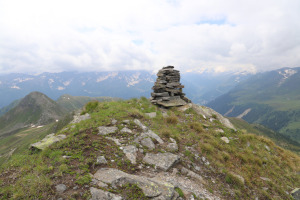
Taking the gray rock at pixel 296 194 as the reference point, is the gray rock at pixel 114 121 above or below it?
above

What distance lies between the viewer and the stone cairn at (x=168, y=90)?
21.8 metres

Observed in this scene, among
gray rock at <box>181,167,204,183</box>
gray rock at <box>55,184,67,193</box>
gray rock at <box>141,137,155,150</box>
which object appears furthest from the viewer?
gray rock at <box>141,137,155,150</box>

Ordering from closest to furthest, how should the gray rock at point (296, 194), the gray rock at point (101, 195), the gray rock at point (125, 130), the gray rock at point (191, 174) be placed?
1. the gray rock at point (101, 195)
2. the gray rock at point (191, 174)
3. the gray rock at point (296, 194)
4. the gray rock at point (125, 130)

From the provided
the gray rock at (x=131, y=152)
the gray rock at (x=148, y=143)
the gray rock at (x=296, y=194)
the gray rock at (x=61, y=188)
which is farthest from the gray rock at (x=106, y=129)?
the gray rock at (x=296, y=194)

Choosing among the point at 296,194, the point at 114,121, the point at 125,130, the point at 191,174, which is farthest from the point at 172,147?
the point at 296,194

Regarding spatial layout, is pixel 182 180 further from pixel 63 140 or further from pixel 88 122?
pixel 88 122

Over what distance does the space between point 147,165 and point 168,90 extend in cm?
1560

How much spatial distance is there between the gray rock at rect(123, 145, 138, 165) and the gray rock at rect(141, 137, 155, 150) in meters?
1.04

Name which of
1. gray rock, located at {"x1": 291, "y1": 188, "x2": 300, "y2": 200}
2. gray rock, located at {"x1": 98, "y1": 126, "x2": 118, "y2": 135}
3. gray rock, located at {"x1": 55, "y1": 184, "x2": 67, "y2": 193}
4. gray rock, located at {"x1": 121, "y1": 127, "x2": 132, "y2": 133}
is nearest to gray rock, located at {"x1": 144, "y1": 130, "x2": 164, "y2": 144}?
gray rock, located at {"x1": 121, "y1": 127, "x2": 132, "y2": 133}

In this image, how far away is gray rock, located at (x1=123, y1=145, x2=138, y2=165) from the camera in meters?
8.85

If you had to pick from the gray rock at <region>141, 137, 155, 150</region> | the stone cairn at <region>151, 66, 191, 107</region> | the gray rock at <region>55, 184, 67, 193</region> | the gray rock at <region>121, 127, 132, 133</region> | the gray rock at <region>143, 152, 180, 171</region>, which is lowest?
the gray rock at <region>143, 152, 180, 171</region>

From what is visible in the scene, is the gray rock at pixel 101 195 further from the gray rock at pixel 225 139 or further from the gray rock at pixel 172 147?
the gray rock at pixel 225 139

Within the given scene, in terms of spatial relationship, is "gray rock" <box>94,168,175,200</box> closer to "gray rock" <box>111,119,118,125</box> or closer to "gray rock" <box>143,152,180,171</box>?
"gray rock" <box>143,152,180,171</box>

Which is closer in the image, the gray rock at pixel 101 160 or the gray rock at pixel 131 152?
the gray rock at pixel 101 160
